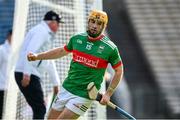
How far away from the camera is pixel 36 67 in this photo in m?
10.6

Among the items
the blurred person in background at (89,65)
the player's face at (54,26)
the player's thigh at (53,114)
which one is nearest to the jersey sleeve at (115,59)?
the blurred person in background at (89,65)

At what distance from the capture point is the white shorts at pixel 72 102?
28.9 ft

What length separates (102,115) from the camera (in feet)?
37.2

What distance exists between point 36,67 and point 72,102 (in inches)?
Answer: 73.3

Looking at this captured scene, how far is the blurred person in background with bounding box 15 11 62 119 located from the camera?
34.2 feet

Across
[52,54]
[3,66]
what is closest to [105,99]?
[52,54]

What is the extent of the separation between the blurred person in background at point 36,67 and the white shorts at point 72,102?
4.95ft

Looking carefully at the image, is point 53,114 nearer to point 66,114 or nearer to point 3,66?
point 66,114

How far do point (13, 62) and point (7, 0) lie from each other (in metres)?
6.15

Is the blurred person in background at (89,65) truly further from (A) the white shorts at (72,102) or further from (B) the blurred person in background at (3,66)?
(B) the blurred person in background at (3,66)

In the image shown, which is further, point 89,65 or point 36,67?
point 36,67

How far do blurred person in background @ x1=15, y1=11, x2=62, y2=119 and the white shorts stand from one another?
4.95 feet

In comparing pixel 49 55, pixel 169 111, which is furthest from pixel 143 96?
pixel 49 55

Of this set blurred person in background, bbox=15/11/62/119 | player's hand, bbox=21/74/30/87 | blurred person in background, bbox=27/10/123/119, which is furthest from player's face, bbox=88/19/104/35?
player's hand, bbox=21/74/30/87
